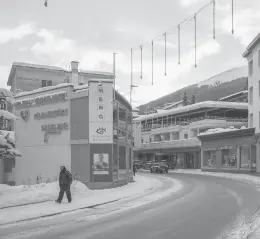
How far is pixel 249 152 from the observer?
1839 inches

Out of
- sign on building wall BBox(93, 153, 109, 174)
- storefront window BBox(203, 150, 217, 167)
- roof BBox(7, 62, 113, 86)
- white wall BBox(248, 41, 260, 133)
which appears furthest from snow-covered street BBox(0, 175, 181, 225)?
storefront window BBox(203, 150, 217, 167)

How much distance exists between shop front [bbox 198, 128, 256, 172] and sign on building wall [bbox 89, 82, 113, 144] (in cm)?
2542

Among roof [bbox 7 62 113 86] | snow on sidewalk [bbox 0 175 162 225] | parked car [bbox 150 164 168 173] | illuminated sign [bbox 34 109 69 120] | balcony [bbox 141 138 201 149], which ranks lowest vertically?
parked car [bbox 150 164 168 173]

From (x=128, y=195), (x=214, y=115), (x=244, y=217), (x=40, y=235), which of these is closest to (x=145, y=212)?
(x=244, y=217)

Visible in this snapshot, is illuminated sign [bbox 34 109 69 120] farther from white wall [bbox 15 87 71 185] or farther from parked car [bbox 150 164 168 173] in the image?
parked car [bbox 150 164 168 173]

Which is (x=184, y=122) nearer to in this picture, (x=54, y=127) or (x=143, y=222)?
(x=54, y=127)

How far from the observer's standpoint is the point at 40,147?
28.6 metres

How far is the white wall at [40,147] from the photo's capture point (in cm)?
2673

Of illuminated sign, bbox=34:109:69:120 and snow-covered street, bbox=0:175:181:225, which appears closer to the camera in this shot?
snow-covered street, bbox=0:175:181:225

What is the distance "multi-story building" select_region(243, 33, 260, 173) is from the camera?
147 ft

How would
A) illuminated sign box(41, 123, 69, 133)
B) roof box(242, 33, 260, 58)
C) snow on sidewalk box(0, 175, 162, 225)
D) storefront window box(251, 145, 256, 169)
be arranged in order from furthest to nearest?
1. storefront window box(251, 145, 256, 169)
2. roof box(242, 33, 260, 58)
3. illuminated sign box(41, 123, 69, 133)
4. snow on sidewalk box(0, 175, 162, 225)

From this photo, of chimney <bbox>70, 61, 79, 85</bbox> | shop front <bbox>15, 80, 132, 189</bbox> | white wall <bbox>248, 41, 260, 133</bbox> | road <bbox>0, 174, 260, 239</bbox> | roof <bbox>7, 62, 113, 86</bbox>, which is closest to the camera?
road <bbox>0, 174, 260, 239</bbox>

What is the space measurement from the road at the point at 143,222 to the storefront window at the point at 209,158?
38.1 metres

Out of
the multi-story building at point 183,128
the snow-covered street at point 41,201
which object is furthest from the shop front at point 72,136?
the multi-story building at point 183,128
